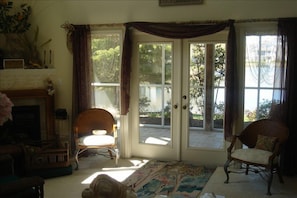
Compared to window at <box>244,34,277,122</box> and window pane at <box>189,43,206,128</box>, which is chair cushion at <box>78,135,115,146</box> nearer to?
window pane at <box>189,43,206,128</box>

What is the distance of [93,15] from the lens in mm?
5469

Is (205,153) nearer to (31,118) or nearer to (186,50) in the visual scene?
(186,50)

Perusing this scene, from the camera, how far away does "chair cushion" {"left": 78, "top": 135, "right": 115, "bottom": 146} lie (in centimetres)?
495

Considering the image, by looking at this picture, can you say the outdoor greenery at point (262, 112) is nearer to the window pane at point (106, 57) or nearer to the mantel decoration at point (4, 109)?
the window pane at point (106, 57)

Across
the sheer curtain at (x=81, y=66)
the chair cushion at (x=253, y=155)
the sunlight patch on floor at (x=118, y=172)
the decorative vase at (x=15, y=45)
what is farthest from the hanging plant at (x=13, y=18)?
the chair cushion at (x=253, y=155)

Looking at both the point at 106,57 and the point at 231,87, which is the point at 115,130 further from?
the point at 231,87

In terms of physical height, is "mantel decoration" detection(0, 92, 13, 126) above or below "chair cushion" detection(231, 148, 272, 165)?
above

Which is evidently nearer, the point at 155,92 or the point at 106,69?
the point at 155,92

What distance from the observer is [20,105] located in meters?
5.54

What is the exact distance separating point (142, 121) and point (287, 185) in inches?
89.0

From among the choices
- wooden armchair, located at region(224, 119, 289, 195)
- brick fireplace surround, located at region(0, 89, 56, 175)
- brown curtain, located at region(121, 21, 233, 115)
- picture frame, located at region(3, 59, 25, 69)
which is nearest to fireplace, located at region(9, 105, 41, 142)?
brick fireplace surround, located at region(0, 89, 56, 175)

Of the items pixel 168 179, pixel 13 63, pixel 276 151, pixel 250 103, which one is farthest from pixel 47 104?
pixel 276 151

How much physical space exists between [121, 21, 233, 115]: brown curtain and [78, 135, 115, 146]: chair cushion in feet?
1.84

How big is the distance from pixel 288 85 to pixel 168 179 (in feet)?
6.41
